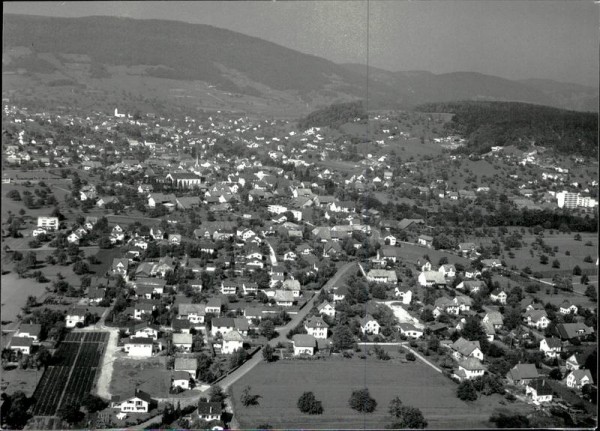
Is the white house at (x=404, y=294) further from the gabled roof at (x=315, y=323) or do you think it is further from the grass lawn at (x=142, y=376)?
the grass lawn at (x=142, y=376)

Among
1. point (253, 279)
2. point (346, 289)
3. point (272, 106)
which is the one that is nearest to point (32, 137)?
point (253, 279)

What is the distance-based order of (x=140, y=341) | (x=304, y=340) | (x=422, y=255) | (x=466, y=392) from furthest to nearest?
(x=422, y=255) < (x=304, y=340) < (x=140, y=341) < (x=466, y=392)

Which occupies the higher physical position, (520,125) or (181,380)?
(520,125)

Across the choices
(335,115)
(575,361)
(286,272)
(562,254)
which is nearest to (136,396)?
(575,361)

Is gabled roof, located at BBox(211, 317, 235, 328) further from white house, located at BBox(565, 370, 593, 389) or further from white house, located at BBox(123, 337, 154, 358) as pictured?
white house, located at BBox(565, 370, 593, 389)

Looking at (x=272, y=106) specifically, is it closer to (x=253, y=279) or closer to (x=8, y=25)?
(x=8, y=25)

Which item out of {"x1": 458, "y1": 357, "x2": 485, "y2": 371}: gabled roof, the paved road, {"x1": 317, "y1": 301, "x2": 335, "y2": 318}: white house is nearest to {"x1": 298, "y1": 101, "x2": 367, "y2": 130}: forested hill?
the paved road

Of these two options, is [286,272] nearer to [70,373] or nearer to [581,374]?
[70,373]
